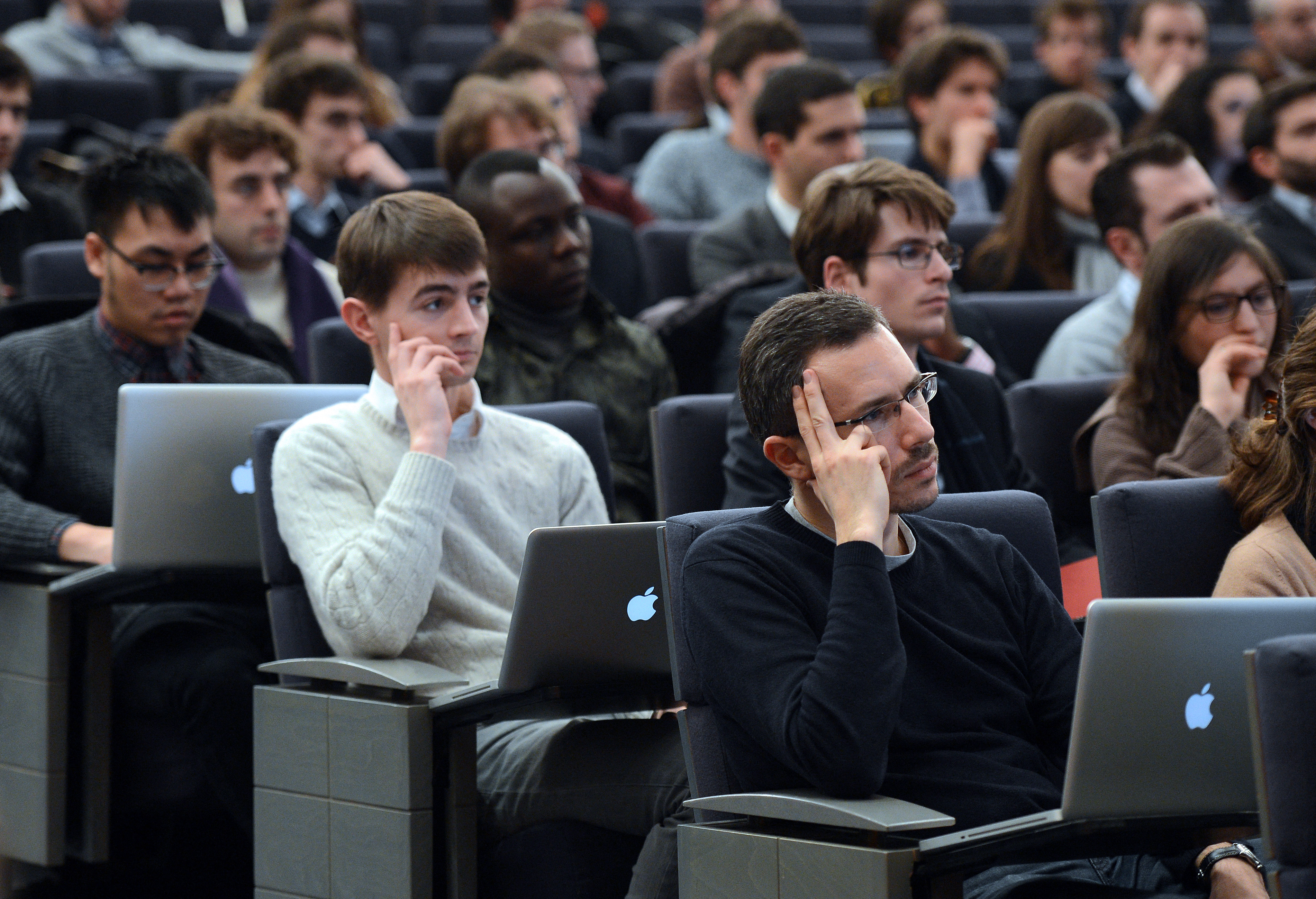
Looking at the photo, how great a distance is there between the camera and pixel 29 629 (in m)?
2.54

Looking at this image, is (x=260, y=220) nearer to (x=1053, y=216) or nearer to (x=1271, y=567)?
(x=1053, y=216)

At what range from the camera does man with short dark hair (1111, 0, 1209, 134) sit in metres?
6.03

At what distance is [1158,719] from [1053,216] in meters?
2.66

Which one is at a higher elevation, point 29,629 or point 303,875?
point 29,629

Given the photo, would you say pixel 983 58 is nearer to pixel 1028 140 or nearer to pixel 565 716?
pixel 1028 140

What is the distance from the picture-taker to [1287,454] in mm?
1953

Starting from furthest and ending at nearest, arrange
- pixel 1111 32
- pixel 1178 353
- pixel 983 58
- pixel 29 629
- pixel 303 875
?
pixel 1111 32 → pixel 983 58 → pixel 1178 353 → pixel 29 629 → pixel 303 875

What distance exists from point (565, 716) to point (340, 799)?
0.99 feet

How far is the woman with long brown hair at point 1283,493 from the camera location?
189cm

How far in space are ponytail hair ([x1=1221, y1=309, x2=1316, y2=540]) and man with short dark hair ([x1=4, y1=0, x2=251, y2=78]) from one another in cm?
510

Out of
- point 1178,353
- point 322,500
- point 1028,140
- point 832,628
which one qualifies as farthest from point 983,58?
point 832,628

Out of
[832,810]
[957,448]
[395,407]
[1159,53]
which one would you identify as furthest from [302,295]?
[1159,53]

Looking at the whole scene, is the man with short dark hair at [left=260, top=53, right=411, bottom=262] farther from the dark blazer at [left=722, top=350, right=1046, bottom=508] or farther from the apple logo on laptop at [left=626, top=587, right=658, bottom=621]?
the apple logo on laptop at [left=626, top=587, right=658, bottom=621]

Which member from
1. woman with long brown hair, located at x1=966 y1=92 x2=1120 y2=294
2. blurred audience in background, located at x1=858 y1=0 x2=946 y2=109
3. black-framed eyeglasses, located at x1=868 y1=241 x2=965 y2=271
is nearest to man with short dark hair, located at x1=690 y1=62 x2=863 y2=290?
woman with long brown hair, located at x1=966 y1=92 x2=1120 y2=294
